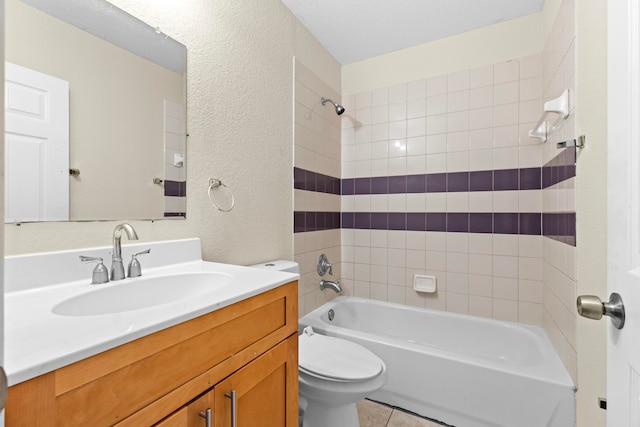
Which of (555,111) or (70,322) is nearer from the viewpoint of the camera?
(70,322)

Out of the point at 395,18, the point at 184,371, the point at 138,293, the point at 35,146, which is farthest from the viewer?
the point at 395,18

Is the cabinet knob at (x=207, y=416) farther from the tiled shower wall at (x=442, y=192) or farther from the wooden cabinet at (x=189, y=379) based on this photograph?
the tiled shower wall at (x=442, y=192)

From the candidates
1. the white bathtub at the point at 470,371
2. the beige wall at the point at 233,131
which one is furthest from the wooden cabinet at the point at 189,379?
the white bathtub at the point at 470,371

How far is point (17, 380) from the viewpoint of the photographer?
40 cm

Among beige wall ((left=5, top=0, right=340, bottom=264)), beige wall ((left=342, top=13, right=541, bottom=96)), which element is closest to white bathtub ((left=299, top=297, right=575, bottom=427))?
beige wall ((left=5, top=0, right=340, bottom=264))

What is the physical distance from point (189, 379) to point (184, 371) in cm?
2

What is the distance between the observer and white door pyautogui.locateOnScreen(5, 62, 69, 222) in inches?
31.1

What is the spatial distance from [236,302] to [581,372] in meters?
1.46

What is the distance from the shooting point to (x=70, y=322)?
0.58 meters

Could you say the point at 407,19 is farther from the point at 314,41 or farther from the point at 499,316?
the point at 499,316

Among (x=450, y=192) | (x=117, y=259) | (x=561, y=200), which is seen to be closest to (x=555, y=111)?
(x=561, y=200)

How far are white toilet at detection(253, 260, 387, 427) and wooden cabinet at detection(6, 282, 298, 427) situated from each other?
0.30m

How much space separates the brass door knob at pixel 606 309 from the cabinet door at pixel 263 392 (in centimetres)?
76

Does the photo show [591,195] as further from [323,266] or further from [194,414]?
[323,266]
